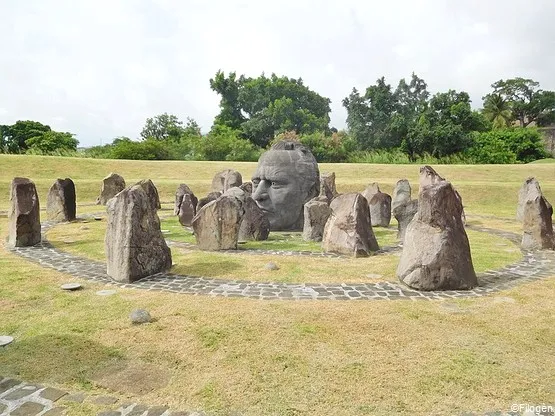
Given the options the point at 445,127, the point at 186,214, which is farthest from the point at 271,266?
the point at 445,127

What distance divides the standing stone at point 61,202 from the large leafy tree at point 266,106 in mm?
36766

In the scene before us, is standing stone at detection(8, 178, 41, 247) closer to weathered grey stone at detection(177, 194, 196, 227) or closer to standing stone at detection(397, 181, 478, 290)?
weathered grey stone at detection(177, 194, 196, 227)

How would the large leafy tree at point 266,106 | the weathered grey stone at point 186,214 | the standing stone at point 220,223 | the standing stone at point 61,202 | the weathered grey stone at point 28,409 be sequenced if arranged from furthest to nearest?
the large leafy tree at point 266,106 → the standing stone at point 61,202 → the weathered grey stone at point 186,214 → the standing stone at point 220,223 → the weathered grey stone at point 28,409

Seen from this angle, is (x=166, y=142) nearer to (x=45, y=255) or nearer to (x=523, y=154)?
(x=523, y=154)

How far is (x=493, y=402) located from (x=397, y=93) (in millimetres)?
48298

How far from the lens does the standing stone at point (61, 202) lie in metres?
15.0

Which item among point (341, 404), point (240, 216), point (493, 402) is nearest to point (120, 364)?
point (341, 404)

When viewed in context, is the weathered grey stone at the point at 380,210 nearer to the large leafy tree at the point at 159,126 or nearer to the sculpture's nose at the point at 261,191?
the sculpture's nose at the point at 261,191

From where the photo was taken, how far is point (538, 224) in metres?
10.4

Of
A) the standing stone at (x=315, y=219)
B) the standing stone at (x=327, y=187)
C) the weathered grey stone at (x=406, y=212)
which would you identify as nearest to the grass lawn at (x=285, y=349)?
the standing stone at (x=315, y=219)

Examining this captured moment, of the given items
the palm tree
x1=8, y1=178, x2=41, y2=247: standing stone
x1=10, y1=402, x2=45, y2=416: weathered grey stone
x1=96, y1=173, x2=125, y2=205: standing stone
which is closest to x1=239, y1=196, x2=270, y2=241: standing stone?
x1=8, y1=178, x2=41, y2=247: standing stone

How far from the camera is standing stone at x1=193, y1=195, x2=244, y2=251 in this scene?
1002cm

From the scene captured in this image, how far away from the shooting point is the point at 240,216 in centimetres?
1015

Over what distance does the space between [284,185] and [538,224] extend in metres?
6.57
